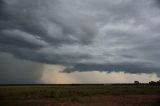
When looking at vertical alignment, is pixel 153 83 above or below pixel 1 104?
above

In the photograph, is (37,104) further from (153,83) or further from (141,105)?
(153,83)

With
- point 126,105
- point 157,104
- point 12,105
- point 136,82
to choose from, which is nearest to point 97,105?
point 126,105

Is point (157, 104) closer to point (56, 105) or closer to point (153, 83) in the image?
point (56, 105)

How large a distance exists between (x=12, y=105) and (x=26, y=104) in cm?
229

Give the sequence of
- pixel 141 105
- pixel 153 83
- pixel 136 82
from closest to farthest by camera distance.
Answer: pixel 141 105, pixel 153 83, pixel 136 82

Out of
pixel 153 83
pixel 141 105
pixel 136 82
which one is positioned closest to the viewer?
pixel 141 105

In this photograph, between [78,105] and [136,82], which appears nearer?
[78,105]

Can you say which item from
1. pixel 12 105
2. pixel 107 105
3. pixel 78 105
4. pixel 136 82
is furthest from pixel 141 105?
pixel 136 82

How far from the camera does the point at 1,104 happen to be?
1652 inches

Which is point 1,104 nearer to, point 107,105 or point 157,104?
point 107,105

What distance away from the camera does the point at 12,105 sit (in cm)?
4141

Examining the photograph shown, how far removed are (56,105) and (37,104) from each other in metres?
3.44

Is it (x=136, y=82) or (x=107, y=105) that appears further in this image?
(x=136, y=82)

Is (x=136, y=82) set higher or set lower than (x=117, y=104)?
higher
